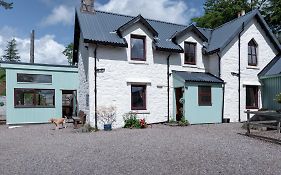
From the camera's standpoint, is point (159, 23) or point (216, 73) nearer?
point (216, 73)

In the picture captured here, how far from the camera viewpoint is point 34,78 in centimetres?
2175

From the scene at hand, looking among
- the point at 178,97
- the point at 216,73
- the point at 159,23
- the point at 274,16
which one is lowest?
the point at 178,97

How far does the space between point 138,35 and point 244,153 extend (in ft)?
37.0

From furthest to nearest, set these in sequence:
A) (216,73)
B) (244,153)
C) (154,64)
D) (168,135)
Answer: (216,73), (154,64), (168,135), (244,153)

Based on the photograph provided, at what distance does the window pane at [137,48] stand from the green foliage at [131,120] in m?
3.84

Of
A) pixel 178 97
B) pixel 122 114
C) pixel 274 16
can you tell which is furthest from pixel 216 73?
pixel 274 16

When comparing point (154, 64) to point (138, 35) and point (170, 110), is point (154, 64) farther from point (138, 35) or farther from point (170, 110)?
point (170, 110)

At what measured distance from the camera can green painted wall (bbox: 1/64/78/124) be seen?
2084 centimetres

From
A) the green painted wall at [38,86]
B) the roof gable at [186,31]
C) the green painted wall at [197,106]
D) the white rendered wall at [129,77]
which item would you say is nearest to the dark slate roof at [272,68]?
the green painted wall at [197,106]

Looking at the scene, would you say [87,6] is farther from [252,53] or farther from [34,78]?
[252,53]

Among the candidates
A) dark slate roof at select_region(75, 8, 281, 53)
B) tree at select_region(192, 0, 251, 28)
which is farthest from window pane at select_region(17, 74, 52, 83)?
tree at select_region(192, 0, 251, 28)

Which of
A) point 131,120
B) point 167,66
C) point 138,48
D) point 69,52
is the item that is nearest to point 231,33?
point 167,66

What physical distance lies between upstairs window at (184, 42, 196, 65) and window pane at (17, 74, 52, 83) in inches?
433

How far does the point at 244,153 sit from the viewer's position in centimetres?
952
